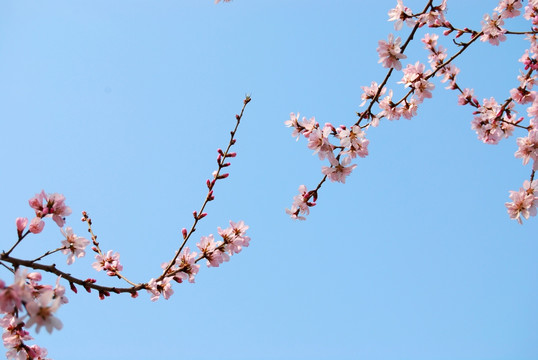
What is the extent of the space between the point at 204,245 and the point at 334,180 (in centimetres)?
150

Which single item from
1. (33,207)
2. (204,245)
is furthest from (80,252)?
(204,245)

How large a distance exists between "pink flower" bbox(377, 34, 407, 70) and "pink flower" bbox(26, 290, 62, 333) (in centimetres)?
361

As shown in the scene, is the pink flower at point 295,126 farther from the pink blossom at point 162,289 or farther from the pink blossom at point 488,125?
the pink blossom at point 488,125

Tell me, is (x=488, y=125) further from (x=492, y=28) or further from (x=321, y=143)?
(x=321, y=143)

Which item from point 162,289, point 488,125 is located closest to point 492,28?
point 488,125

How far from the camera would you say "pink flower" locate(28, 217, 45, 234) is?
3.01m

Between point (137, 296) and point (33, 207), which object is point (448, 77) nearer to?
point (137, 296)

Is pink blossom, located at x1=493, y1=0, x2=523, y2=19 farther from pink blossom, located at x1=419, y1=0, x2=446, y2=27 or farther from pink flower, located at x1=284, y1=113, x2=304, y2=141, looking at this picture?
pink flower, located at x1=284, y1=113, x2=304, y2=141

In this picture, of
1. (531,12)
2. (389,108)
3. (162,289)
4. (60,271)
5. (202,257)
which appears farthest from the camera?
(531,12)

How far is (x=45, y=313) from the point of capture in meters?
2.24

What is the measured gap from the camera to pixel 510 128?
509cm

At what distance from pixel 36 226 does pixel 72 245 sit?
0.35 m

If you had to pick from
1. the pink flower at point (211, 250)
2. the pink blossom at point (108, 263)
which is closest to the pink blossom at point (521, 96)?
the pink flower at point (211, 250)

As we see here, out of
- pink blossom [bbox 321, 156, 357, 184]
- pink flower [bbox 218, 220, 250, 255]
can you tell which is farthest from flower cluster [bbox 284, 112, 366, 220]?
pink flower [bbox 218, 220, 250, 255]
